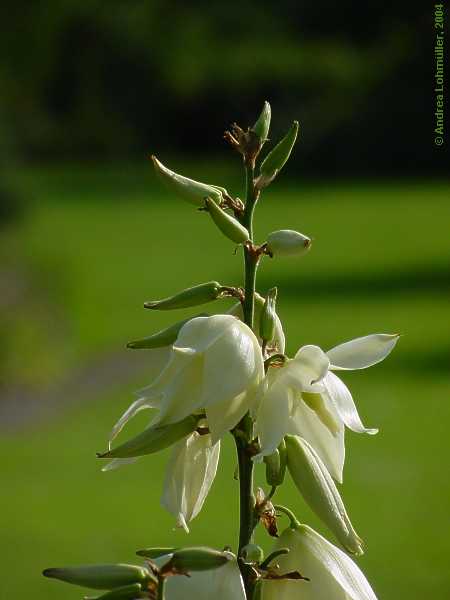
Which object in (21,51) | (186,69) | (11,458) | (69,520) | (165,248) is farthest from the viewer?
(186,69)

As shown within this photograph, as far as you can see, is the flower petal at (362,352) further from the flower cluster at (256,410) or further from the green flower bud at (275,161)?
the green flower bud at (275,161)

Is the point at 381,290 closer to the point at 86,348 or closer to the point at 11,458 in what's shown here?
the point at 86,348

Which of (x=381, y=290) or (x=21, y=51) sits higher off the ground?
(x=21, y=51)

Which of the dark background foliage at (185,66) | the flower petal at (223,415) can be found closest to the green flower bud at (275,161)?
the flower petal at (223,415)

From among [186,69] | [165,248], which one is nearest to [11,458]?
[165,248]

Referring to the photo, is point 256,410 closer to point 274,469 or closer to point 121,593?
point 274,469

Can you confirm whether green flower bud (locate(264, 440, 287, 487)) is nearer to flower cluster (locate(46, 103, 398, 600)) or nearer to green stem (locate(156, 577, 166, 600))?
flower cluster (locate(46, 103, 398, 600))
